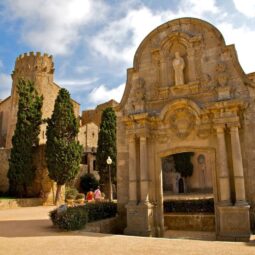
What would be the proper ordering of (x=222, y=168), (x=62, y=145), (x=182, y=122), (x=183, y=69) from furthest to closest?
(x=62, y=145), (x=183, y=69), (x=182, y=122), (x=222, y=168)

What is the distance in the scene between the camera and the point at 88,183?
94.2 ft

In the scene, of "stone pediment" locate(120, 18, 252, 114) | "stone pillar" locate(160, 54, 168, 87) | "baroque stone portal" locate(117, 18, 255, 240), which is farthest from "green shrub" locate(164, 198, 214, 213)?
"stone pillar" locate(160, 54, 168, 87)

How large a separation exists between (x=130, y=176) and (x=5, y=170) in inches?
680

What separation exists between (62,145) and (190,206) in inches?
490

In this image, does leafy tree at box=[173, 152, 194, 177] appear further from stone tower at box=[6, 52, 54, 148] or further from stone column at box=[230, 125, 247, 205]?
stone column at box=[230, 125, 247, 205]

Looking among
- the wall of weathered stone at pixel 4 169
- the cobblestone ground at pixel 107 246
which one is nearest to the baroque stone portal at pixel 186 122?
the cobblestone ground at pixel 107 246

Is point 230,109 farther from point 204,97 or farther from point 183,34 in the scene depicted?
point 183,34

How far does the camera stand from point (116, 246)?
225 inches

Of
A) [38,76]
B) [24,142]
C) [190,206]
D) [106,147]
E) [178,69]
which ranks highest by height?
[38,76]

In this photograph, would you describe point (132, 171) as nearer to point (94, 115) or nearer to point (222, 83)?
point (222, 83)

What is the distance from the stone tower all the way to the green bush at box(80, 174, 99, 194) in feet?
25.9

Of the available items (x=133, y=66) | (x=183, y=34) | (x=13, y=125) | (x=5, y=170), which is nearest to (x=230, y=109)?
(x=183, y=34)

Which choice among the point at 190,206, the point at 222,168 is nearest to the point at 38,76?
the point at 190,206

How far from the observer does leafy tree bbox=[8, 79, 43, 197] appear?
21.0m
